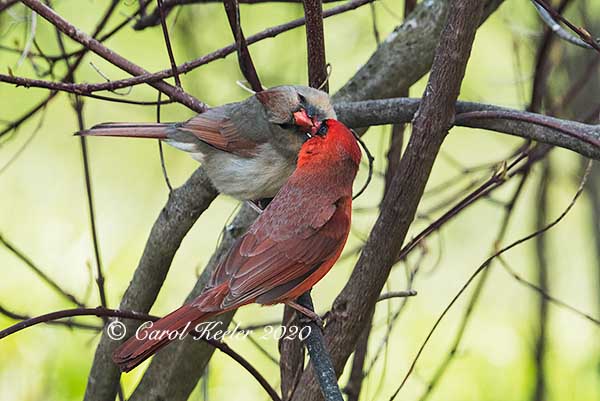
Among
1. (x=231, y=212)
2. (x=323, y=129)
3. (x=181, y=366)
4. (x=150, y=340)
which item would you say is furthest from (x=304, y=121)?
(x=231, y=212)

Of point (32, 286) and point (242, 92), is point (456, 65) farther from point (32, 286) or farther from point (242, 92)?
point (32, 286)

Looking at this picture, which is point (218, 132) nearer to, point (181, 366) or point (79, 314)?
point (181, 366)

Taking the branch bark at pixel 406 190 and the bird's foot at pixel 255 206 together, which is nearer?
the branch bark at pixel 406 190

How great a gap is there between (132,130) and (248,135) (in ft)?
1.53

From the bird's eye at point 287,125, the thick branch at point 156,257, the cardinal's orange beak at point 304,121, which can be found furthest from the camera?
the bird's eye at point 287,125

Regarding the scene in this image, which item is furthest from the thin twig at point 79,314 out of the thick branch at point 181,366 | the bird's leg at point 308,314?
the thick branch at point 181,366

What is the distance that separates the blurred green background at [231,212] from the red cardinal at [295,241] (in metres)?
2.11

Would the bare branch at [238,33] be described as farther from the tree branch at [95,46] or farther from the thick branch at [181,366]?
the thick branch at [181,366]

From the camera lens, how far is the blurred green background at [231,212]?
17.3 ft

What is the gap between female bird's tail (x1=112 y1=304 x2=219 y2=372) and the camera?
→ 7.70 ft

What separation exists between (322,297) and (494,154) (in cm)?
201

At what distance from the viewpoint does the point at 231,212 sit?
5598 mm

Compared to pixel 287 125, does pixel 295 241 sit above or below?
below

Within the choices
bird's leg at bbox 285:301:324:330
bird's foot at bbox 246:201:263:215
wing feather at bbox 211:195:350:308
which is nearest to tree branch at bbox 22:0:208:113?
bird's foot at bbox 246:201:263:215
